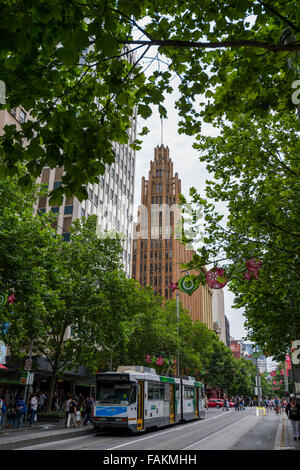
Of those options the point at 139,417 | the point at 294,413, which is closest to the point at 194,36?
the point at 294,413

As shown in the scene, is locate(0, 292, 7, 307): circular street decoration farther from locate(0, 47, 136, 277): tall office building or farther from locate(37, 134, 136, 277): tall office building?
locate(37, 134, 136, 277): tall office building

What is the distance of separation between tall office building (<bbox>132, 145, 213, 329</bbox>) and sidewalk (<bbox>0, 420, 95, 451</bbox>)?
89717 millimetres

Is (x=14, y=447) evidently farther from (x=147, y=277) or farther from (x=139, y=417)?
(x=147, y=277)

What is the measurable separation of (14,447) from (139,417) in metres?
7.60

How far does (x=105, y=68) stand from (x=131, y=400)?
17.6 m

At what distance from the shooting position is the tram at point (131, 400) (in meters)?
19.5

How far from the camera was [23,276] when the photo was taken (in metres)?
→ 15.4

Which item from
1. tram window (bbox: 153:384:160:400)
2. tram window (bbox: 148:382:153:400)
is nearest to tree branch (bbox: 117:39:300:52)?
tram window (bbox: 148:382:153:400)

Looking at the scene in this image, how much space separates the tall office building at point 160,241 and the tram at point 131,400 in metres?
86.4

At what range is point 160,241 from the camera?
122 meters

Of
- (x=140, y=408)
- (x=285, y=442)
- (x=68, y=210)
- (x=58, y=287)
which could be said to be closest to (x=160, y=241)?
(x=68, y=210)

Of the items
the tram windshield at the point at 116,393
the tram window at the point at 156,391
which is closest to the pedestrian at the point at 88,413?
the tram window at the point at 156,391

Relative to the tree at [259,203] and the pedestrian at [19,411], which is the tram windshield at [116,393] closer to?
the pedestrian at [19,411]
